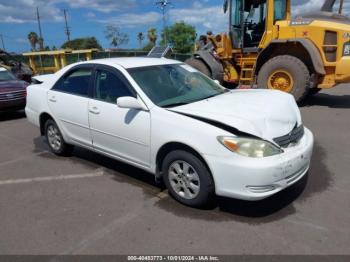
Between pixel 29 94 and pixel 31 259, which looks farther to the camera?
pixel 29 94

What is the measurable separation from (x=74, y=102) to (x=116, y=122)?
1054mm

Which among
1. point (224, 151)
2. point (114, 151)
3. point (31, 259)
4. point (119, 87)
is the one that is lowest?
point (31, 259)

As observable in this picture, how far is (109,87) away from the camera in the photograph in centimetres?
441

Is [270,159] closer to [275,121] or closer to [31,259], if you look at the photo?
[275,121]

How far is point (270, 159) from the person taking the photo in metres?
3.13

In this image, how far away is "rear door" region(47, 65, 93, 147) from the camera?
4.70 m

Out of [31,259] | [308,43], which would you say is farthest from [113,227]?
[308,43]

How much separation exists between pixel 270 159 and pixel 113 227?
5.60 feet

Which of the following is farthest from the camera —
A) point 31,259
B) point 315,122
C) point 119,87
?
point 315,122

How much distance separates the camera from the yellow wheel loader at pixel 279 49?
8117 millimetres

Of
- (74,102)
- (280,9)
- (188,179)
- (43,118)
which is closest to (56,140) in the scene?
(43,118)

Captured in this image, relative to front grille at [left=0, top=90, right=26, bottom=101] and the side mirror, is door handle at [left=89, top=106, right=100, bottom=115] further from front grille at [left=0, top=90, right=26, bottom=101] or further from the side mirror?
front grille at [left=0, top=90, right=26, bottom=101]

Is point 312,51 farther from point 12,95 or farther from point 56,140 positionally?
point 12,95

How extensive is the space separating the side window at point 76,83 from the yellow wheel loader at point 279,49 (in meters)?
5.54
